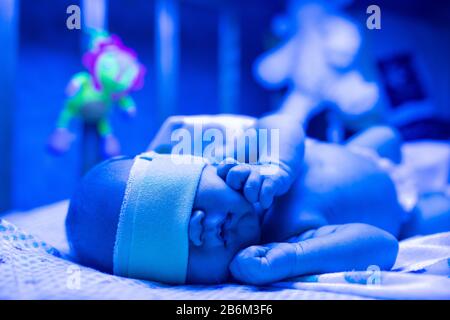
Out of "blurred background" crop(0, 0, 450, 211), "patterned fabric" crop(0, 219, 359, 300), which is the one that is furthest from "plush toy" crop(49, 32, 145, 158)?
"patterned fabric" crop(0, 219, 359, 300)

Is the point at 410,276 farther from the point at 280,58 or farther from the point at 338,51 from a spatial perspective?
the point at 280,58

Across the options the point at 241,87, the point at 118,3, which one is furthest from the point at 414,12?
the point at 118,3

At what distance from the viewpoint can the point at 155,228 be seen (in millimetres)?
642

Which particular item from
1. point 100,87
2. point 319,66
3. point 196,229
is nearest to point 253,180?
point 196,229

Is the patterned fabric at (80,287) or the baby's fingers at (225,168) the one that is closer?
the patterned fabric at (80,287)

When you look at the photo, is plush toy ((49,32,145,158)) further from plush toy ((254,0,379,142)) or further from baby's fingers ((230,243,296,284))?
baby's fingers ((230,243,296,284))

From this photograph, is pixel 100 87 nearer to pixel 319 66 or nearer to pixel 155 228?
pixel 155 228

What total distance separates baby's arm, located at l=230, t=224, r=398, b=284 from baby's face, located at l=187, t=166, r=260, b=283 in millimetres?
29

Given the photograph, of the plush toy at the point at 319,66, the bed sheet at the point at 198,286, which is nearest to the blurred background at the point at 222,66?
the plush toy at the point at 319,66

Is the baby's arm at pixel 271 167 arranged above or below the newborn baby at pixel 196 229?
above

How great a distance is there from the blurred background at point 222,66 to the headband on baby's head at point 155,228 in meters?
0.86

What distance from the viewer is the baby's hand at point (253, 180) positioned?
2.14 feet

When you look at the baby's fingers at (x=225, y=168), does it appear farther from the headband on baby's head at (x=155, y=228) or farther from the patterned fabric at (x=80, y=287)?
the patterned fabric at (x=80, y=287)

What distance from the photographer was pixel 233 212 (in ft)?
2.14
